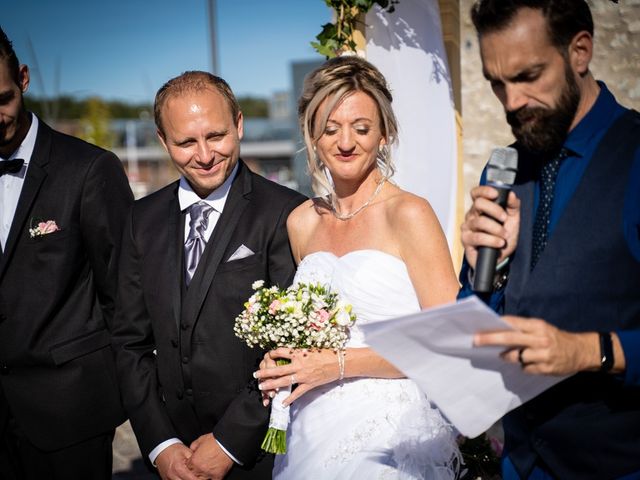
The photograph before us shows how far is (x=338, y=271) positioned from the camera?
2885 millimetres

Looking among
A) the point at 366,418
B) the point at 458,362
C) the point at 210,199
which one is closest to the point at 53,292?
the point at 210,199

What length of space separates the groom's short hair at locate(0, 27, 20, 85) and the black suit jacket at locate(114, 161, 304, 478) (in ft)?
3.34

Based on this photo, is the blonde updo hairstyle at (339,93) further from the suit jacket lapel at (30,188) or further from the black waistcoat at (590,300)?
the suit jacket lapel at (30,188)

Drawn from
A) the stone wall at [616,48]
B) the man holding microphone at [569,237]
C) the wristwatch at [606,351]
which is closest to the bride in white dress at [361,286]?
the man holding microphone at [569,237]

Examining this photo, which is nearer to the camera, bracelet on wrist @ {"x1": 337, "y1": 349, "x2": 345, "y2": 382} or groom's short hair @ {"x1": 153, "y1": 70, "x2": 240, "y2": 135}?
bracelet on wrist @ {"x1": 337, "y1": 349, "x2": 345, "y2": 382}

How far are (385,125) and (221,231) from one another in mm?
956

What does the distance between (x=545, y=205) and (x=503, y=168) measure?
22 centimetres

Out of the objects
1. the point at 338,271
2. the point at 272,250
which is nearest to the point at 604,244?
the point at 338,271

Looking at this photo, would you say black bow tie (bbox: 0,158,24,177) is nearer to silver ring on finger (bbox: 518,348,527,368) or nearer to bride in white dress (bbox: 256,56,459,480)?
bride in white dress (bbox: 256,56,459,480)

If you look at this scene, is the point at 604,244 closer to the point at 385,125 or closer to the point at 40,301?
the point at 385,125

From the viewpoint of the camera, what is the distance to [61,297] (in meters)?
3.41

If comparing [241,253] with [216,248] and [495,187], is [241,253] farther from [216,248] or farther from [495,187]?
[495,187]

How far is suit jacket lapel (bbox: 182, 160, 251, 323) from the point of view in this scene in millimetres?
2996

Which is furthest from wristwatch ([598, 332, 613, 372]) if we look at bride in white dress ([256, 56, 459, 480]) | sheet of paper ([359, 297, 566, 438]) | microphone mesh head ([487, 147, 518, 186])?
bride in white dress ([256, 56, 459, 480])
